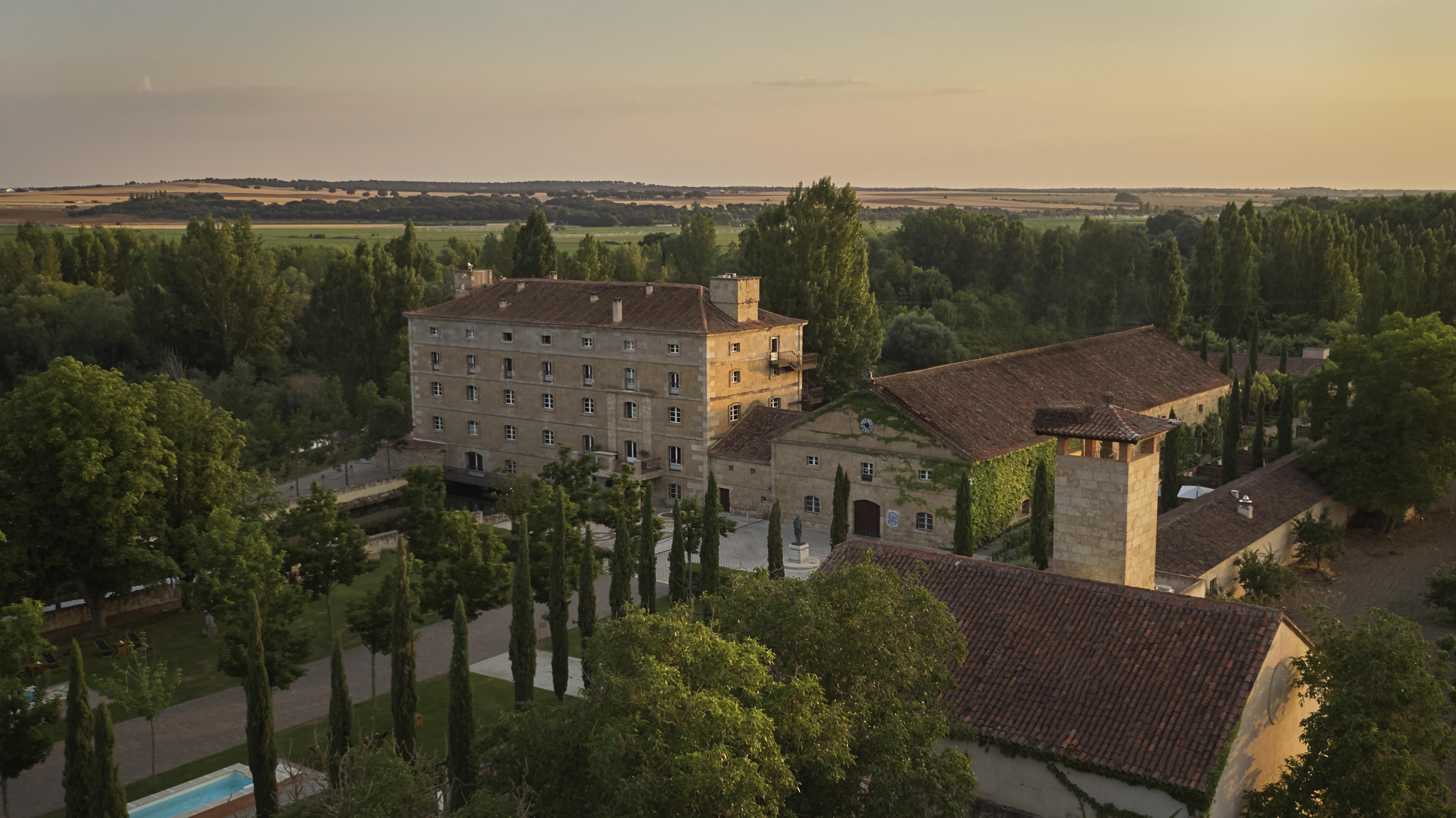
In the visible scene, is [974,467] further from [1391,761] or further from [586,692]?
[586,692]

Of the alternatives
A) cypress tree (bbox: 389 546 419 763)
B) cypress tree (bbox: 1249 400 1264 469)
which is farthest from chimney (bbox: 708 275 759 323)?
cypress tree (bbox: 389 546 419 763)

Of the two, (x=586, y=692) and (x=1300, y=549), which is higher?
(x=586, y=692)

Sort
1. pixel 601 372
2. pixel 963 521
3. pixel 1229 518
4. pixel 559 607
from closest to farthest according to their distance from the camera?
pixel 559 607
pixel 963 521
pixel 1229 518
pixel 601 372

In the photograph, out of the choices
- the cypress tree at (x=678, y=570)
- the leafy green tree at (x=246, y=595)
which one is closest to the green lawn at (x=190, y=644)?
the leafy green tree at (x=246, y=595)

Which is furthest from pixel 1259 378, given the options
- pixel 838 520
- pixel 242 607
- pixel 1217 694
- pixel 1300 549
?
pixel 242 607

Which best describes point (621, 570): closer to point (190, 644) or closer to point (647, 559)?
point (647, 559)

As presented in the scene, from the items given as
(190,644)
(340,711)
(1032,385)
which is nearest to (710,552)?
(340,711)
